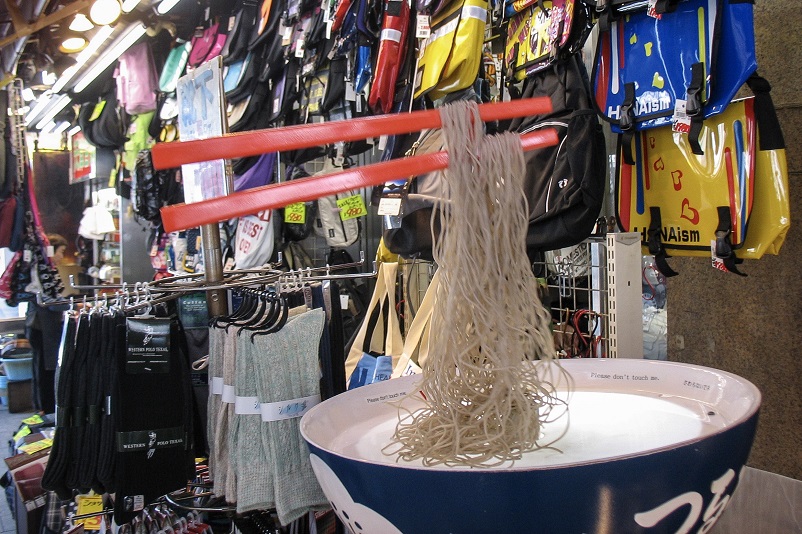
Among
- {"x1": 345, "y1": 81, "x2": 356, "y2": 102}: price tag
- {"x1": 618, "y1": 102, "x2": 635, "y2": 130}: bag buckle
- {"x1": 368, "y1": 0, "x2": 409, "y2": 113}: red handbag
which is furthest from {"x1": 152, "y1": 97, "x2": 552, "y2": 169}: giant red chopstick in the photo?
{"x1": 345, "y1": 81, "x2": 356, "y2": 102}: price tag

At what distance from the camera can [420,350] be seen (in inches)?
87.0

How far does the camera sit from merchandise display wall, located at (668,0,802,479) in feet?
6.40

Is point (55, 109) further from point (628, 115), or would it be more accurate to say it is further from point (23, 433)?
point (628, 115)

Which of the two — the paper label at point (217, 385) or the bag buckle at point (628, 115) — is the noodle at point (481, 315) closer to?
the paper label at point (217, 385)

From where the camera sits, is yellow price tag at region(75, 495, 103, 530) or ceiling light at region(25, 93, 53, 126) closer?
yellow price tag at region(75, 495, 103, 530)

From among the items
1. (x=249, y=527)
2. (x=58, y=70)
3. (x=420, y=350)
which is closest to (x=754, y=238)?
(x=420, y=350)

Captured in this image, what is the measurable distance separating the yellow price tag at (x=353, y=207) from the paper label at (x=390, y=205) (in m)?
1.51

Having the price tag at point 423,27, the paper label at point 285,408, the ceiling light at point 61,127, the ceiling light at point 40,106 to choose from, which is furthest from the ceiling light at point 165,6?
the paper label at point 285,408

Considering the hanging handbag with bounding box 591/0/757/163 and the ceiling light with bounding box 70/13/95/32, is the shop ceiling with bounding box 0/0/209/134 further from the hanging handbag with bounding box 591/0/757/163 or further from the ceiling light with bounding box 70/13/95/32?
the hanging handbag with bounding box 591/0/757/163

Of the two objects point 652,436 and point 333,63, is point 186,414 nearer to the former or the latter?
point 652,436

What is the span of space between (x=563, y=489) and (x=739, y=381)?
1.60 ft

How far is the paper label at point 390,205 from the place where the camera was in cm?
209

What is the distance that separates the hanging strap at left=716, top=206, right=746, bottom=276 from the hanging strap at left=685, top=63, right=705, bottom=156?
24cm

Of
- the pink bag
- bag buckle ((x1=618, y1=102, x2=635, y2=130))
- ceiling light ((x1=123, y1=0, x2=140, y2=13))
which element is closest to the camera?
bag buckle ((x1=618, y1=102, x2=635, y2=130))
